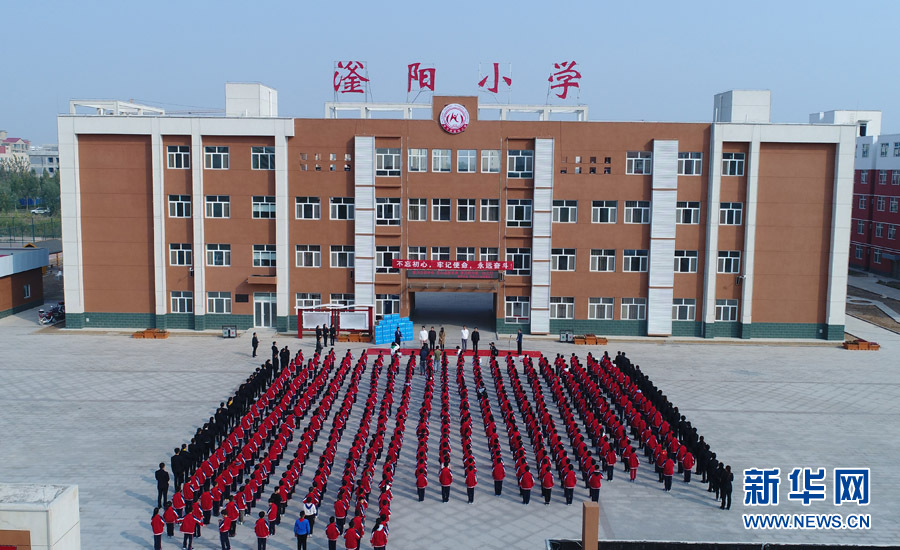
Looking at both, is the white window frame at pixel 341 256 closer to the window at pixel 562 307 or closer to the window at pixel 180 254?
the window at pixel 180 254

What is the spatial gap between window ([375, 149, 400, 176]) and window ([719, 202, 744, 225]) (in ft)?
46.8

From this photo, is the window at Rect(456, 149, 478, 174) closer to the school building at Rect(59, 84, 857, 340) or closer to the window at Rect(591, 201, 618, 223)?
the school building at Rect(59, 84, 857, 340)

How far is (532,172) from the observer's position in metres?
34.4

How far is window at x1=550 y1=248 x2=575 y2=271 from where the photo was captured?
34750mm

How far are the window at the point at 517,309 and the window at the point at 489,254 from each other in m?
1.90

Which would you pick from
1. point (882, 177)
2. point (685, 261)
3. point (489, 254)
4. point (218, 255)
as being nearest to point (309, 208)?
point (218, 255)

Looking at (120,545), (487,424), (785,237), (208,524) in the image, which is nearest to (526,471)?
(487,424)

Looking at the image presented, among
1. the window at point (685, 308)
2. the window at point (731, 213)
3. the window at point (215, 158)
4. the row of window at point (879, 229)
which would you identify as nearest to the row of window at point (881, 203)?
the row of window at point (879, 229)

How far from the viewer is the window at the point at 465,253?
114 ft

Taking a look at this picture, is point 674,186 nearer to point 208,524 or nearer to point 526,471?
point 526,471

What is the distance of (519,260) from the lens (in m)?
34.9

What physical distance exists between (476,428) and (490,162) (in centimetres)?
1576

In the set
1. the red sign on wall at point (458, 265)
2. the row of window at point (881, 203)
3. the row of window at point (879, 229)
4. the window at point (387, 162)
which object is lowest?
the red sign on wall at point (458, 265)

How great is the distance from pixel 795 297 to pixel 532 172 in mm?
12807
